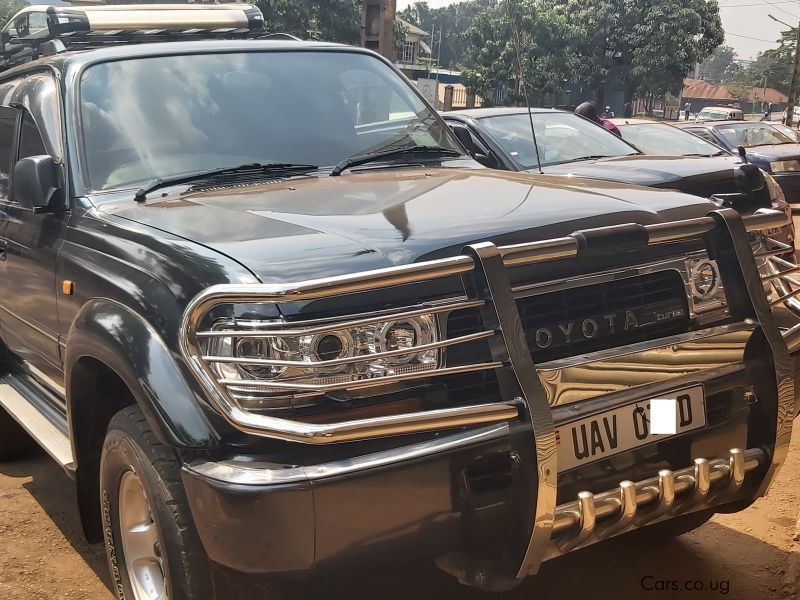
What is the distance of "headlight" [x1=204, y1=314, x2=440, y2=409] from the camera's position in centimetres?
213

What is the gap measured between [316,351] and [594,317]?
0.82 meters

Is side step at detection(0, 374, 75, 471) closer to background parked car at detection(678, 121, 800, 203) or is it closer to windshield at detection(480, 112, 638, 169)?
windshield at detection(480, 112, 638, 169)

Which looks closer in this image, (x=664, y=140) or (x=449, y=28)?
(x=664, y=140)

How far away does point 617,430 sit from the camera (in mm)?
2418

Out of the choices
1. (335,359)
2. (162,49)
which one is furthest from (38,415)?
(335,359)

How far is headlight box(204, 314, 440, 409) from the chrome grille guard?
0.25 feet

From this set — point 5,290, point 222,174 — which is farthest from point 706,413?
point 5,290

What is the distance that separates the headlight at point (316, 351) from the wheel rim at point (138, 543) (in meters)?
0.59

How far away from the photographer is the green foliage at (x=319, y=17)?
40.0m

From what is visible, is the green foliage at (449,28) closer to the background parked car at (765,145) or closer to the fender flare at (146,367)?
the background parked car at (765,145)

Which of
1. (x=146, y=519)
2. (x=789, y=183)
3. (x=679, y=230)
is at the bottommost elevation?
(x=146, y=519)

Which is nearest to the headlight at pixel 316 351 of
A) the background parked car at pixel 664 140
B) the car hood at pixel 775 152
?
the background parked car at pixel 664 140

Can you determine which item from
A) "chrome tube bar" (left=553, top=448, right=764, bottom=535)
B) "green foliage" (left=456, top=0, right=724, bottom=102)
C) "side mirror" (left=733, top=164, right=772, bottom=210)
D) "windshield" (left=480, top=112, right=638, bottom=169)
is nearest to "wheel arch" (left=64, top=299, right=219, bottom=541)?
"chrome tube bar" (left=553, top=448, right=764, bottom=535)

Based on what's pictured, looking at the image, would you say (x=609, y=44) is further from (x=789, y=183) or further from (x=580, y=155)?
Result: (x=580, y=155)
